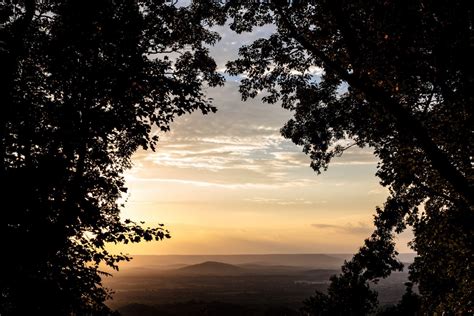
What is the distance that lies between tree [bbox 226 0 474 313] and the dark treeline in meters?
0.04

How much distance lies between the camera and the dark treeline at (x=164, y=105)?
7.07 meters

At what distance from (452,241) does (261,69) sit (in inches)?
343

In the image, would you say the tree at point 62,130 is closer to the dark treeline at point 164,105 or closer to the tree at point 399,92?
the dark treeline at point 164,105

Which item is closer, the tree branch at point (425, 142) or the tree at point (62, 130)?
the tree at point (62, 130)

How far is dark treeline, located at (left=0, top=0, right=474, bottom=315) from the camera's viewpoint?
279 inches

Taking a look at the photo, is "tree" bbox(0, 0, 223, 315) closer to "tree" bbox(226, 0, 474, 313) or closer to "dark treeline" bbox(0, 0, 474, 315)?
"dark treeline" bbox(0, 0, 474, 315)

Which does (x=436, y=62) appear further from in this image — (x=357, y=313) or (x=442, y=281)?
(x=357, y=313)

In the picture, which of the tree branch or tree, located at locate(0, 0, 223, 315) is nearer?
tree, located at locate(0, 0, 223, 315)

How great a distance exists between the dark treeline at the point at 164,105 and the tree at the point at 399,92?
4 centimetres

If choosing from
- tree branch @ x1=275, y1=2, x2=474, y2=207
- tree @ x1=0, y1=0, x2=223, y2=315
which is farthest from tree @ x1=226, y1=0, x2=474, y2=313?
tree @ x1=0, y1=0, x2=223, y2=315

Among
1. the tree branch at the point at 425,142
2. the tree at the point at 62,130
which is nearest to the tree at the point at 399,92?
the tree branch at the point at 425,142

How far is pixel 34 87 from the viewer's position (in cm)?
952

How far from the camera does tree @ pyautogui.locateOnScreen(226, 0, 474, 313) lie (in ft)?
32.2

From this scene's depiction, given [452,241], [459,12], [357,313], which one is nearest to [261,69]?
[459,12]
